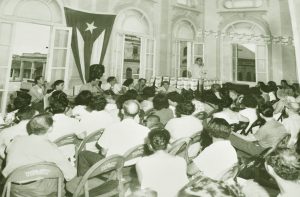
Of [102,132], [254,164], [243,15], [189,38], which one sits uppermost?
[243,15]

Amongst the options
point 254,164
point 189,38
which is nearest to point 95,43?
point 189,38

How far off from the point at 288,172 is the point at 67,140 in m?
2.20

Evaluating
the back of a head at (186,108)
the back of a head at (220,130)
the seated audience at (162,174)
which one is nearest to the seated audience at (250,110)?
the back of a head at (186,108)

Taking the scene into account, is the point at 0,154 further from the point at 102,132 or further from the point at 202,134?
the point at 202,134

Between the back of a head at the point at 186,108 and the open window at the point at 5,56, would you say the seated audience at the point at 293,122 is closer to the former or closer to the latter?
the back of a head at the point at 186,108

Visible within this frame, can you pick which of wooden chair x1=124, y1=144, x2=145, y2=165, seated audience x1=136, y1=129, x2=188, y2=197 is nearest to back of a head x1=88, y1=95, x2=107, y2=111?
wooden chair x1=124, y1=144, x2=145, y2=165

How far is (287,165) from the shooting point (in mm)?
1739

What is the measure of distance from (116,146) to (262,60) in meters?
9.71

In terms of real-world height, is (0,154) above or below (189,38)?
below

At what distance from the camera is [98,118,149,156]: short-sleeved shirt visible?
2939 mm

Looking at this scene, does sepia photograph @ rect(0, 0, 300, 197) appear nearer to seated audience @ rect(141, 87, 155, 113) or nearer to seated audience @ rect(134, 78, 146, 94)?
seated audience @ rect(141, 87, 155, 113)

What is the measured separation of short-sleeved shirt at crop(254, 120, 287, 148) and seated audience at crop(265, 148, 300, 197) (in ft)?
5.38

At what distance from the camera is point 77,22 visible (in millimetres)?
8359

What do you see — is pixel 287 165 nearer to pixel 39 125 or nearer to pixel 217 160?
pixel 217 160
